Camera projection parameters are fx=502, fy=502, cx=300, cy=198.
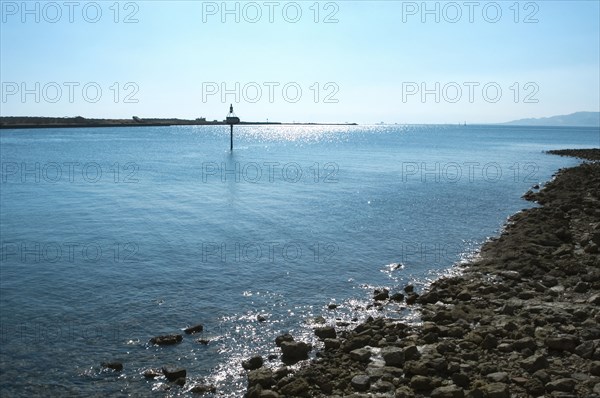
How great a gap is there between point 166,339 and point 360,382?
549 centimetres

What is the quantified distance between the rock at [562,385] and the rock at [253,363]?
5.96 metres

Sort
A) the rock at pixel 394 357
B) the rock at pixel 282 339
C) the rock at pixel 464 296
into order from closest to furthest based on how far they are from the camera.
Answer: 1. the rock at pixel 394 357
2. the rock at pixel 282 339
3. the rock at pixel 464 296

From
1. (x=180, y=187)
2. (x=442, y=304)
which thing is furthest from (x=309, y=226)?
(x=180, y=187)

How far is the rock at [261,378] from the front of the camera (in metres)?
10.4

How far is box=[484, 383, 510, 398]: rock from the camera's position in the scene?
8914mm

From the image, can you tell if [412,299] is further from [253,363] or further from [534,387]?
[534,387]

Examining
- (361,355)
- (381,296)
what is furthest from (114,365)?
(381,296)

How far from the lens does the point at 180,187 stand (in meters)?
46.8

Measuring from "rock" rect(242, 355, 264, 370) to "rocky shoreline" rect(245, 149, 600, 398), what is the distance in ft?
0.11

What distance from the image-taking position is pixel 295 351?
11.7 m

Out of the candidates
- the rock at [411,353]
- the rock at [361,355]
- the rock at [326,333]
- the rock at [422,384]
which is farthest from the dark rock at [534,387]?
the rock at [326,333]

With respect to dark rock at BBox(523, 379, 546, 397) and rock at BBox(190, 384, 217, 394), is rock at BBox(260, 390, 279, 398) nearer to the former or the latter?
rock at BBox(190, 384, 217, 394)

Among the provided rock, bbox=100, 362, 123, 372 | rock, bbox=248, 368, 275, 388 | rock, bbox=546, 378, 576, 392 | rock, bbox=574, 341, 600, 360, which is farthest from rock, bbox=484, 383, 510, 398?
rock, bbox=100, 362, 123, 372

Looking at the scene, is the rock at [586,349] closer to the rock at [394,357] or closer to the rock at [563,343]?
the rock at [563,343]
